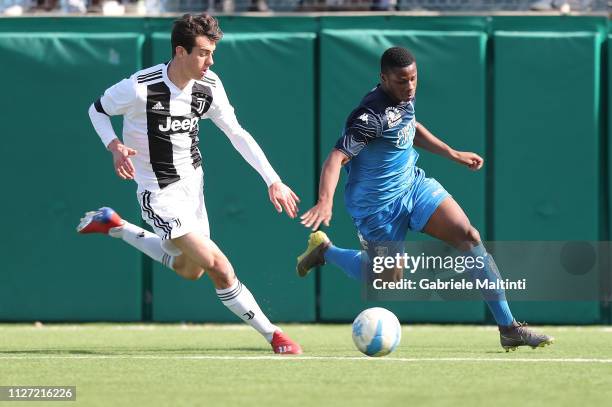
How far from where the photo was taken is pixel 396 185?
9.34m

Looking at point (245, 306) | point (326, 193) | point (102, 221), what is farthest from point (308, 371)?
point (102, 221)

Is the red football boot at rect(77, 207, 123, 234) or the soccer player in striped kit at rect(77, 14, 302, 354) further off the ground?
the soccer player in striped kit at rect(77, 14, 302, 354)

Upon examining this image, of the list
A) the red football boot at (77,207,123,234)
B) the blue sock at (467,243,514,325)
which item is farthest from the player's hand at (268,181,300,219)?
the red football boot at (77,207,123,234)

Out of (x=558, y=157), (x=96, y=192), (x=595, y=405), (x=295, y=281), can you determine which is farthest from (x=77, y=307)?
(x=595, y=405)

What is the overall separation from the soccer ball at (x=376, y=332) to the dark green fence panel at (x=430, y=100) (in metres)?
3.97

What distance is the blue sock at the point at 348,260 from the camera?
32.3ft

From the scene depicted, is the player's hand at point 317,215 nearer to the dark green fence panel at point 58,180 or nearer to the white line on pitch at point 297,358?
the white line on pitch at point 297,358

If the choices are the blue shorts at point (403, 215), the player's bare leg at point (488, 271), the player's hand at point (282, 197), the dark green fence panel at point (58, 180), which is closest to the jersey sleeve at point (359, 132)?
A: the player's hand at point (282, 197)

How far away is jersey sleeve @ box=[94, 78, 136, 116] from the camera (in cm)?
902

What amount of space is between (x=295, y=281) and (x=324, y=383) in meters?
5.45

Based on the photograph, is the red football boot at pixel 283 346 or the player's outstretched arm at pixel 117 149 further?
the red football boot at pixel 283 346

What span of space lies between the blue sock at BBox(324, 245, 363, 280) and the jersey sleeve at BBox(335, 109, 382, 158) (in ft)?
4.10

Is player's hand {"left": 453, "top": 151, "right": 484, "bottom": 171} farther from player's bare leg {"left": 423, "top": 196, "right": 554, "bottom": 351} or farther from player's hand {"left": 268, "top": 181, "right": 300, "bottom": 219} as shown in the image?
player's hand {"left": 268, "top": 181, "right": 300, "bottom": 219}

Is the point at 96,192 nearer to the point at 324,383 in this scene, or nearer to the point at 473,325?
the point at 473,325
